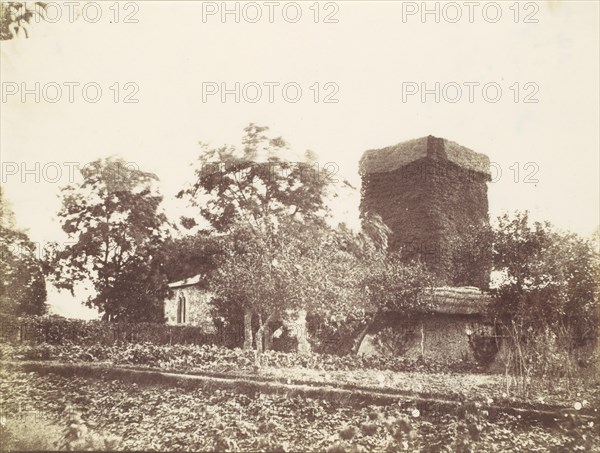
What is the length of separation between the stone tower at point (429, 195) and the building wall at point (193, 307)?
4.84ft

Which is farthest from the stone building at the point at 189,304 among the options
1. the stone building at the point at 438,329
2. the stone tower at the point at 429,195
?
the stone building at the point at 438,329

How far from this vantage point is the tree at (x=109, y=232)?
3168mm

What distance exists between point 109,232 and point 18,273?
0.61 metres

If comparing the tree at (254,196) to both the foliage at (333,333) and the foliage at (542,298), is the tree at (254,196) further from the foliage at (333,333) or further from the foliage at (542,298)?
the foliage at (542,298)

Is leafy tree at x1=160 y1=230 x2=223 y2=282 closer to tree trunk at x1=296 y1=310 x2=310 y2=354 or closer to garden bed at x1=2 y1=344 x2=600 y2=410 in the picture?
garden bed at x1=2 y1=344 x2=600 y2=410

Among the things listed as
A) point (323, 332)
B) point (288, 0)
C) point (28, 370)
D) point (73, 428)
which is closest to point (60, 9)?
→ point (288, 0)

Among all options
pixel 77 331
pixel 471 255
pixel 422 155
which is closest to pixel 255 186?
pixel 422 155

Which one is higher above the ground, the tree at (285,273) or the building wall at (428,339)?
the tree at (285,273)

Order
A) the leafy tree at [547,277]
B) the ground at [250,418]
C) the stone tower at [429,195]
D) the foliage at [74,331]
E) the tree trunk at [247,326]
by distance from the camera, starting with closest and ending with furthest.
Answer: the ground at [250,418], the foliage at [74,331], the leafy tree at [547,277], the stone tower at [429,195], the tree trunk at [247,326]

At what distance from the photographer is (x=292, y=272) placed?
4.12 metres

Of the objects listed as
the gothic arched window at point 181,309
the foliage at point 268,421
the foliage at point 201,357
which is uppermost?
the gothic arched window at point 181,309

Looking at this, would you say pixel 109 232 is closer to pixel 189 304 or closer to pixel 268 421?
pixel 189 304

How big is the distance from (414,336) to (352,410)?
1.66m

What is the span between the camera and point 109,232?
3.22 meters
